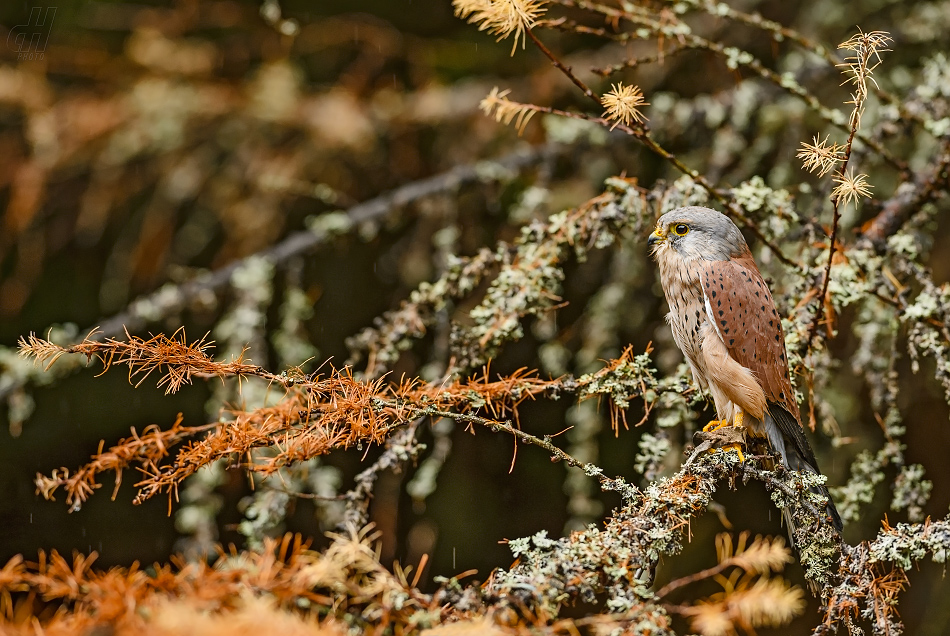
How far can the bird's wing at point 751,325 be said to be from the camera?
1842mm

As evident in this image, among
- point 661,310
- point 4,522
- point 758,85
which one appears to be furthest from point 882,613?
point 4,522

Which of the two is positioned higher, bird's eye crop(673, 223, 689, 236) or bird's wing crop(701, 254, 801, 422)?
bird's eye crop(673, 223, 689, 236)

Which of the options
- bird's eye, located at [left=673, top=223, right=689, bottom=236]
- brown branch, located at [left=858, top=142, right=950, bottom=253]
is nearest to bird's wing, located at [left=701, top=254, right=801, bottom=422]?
bird's eye, located at [left=673, top=223, right=689, bottom=236]

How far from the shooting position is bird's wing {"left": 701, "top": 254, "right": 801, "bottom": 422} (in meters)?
1.84

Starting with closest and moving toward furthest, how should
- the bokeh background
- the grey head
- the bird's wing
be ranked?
the bird's wing
the grey head
the bokeh background

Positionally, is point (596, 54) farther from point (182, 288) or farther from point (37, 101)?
point (37, 101)

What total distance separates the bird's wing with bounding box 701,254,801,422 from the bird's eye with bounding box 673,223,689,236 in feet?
0.38

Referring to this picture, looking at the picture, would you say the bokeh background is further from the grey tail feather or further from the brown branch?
the brown branch

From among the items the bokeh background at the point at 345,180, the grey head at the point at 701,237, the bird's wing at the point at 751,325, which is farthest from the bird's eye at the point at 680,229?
the bokeh background at the point at 345,180

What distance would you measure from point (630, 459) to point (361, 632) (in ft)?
7.66

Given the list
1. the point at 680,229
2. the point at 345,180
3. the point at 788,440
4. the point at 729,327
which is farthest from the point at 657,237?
the point at 345,180

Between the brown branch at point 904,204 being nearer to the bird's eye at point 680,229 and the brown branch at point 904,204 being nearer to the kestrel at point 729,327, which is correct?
the kestrel at point 729,327

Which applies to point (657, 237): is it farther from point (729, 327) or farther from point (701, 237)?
point (729, 327)

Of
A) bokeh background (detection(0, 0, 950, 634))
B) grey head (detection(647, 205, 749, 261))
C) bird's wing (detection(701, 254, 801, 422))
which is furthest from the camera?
bokeh background (detection(0, 0, 950, 634))
